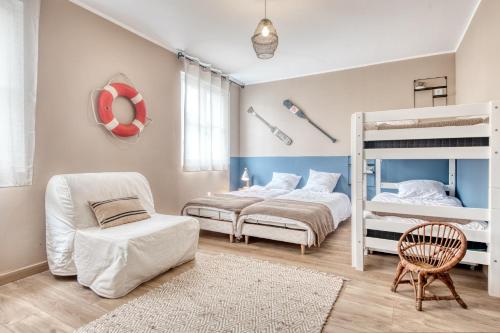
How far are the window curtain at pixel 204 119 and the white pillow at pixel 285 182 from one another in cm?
94

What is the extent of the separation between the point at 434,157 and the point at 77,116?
3381mm

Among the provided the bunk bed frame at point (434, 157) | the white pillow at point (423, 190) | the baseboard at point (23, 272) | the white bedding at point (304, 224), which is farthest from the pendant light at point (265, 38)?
the baseboard at point (23, 272)

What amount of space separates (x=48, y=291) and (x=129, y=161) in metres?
1.59

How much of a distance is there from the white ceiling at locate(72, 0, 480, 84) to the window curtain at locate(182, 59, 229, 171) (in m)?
0.34

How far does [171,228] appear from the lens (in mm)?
2385

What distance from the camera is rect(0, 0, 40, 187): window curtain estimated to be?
216 centimetres

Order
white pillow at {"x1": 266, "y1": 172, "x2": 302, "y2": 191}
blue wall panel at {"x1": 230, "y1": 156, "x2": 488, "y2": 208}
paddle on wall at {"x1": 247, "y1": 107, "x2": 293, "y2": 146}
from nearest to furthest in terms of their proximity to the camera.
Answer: blue wall panel at {"x1": 230, "y1": 156, "x2": 488, "y2": 208}
white pillow at {"x1": 266, "y1": 172, "x2": 302, "y2": 191}
paddle on wall at {"x1": 247, "y1": 107, "x2": 293, "y2": 146}

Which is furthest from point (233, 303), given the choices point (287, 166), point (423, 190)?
point (287, 166)

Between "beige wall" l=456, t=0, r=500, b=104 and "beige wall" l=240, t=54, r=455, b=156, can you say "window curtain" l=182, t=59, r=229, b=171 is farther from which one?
"beige wall" l=456, t=0, r=500, b=104

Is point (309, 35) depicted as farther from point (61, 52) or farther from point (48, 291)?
point (48, 291)

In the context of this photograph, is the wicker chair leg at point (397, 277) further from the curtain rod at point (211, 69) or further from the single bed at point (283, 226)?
the curtain rod at point (211, 69)

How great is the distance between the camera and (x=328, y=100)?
15.6 ft

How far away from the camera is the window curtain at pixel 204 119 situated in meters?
4.07

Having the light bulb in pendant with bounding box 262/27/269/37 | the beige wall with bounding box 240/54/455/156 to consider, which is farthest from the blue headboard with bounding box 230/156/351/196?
the light bulb in pendant with bounding box 262/27/269/37
